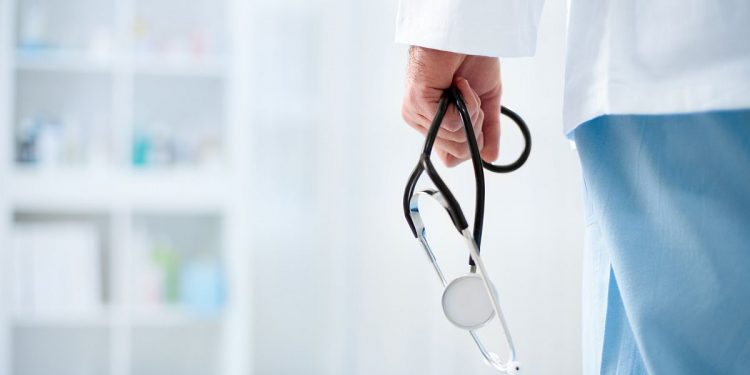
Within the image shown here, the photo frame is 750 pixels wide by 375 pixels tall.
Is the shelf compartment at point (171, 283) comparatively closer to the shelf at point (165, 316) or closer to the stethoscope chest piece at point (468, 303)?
the shelf at point (165, 316)

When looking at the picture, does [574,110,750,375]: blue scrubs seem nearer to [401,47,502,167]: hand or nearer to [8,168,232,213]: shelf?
[401,47,502,167]: hand

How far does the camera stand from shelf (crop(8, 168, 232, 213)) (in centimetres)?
263

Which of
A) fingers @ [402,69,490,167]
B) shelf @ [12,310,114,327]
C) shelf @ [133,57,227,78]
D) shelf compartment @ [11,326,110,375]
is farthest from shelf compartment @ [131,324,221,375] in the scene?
fingers @ [402,69,490,167]

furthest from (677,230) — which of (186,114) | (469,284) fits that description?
(186,114)

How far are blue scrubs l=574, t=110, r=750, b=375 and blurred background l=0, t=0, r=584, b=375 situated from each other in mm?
1277

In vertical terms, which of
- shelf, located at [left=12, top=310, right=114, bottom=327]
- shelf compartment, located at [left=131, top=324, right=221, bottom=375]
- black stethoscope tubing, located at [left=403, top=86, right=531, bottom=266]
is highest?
black stethoscope tubing, located at [left=403, top=86, right=531, bottom=266]

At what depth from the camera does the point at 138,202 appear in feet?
8.82

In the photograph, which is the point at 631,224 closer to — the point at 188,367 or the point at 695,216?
the point at 695,216

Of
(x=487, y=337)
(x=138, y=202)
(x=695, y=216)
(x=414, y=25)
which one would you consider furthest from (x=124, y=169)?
(x=695, y=216)

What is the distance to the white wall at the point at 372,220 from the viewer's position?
104 centimetres

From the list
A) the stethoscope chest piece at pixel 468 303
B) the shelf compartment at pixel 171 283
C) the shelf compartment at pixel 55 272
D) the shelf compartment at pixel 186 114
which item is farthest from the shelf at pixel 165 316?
the stethoscope chest piece at pixel 468 303

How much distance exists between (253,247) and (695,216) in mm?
2555

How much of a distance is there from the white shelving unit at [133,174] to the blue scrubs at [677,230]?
84.0 inches

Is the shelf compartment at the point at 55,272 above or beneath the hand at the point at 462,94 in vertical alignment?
beneath
